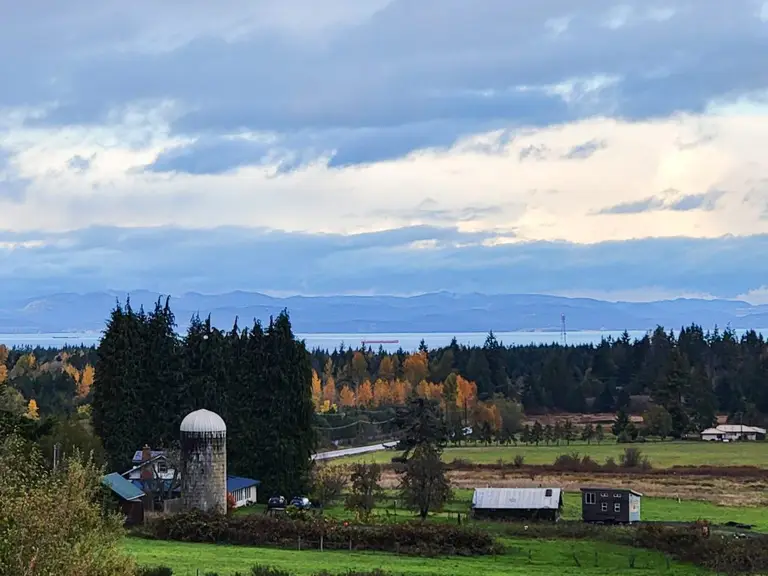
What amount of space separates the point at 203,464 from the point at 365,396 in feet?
345

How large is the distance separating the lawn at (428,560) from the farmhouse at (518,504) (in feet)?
33.3

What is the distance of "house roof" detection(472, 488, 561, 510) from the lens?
6022cm

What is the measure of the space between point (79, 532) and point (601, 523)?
132 ft

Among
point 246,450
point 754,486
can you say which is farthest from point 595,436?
point 246,450

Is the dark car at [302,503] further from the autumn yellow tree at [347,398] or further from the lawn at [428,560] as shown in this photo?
the autumn yellow tree at [347,398]

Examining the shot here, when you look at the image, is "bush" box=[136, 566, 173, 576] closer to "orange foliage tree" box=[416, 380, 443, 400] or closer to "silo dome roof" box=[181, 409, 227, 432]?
"silo dome roof" box=[181, 409, 227, 432]

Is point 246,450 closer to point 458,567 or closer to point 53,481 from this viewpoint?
point 458,567

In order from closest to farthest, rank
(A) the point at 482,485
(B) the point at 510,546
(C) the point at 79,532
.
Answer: (C) the point at 79,532 → (B) the point at 510,546 → (A) the point at 482,485

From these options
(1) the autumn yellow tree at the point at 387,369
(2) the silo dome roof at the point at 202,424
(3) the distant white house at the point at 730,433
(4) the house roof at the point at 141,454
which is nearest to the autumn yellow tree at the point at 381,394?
(1) the autumn yellow tree at the point at 387,369

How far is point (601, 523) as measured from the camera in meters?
58.6

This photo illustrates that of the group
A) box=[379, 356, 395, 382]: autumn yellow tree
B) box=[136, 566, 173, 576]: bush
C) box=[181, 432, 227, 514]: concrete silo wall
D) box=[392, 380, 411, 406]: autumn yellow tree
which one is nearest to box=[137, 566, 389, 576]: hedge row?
box=[136, 566, 173, 576]: bush

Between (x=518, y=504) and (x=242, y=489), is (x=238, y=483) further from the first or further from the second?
(x=518, y=504)

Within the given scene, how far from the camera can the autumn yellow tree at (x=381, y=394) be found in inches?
6378

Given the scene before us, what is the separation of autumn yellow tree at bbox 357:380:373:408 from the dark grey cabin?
102377 mm
